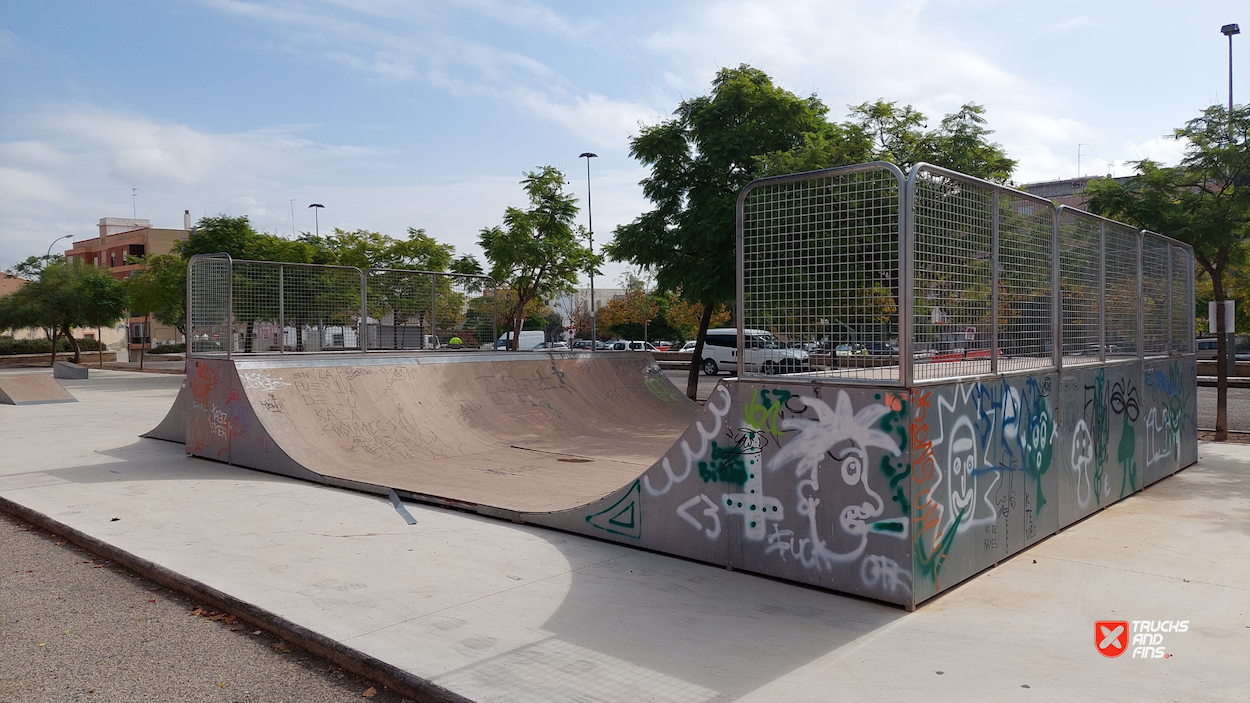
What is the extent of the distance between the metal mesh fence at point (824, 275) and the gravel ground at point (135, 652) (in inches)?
116

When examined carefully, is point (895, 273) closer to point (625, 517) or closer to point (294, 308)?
point (625, 517)

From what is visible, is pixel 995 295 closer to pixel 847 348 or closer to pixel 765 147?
pixel 847 348

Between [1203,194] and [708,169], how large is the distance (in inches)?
332

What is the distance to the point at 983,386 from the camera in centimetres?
505

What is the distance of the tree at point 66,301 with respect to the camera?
123 feet

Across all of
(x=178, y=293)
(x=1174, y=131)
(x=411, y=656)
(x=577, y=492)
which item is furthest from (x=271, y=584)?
(x=178, y=293)

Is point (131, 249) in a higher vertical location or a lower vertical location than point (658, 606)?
higher

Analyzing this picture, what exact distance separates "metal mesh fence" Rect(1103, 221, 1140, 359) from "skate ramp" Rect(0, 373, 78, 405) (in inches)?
835

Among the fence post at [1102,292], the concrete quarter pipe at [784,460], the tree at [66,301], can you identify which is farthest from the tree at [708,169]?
the tree at [66,301]

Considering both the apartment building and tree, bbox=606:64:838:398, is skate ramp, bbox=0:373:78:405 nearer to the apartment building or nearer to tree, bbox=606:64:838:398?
tree, bbox=606:64:838:398

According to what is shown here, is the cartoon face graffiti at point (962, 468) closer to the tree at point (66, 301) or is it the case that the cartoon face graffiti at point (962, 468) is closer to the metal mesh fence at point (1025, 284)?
the metal mesh fence at point (1025, 284)

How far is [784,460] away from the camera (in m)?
4.83

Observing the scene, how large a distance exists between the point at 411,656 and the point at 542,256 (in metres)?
17.9

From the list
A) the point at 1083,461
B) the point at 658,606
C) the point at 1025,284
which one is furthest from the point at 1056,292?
the point at 658,606
